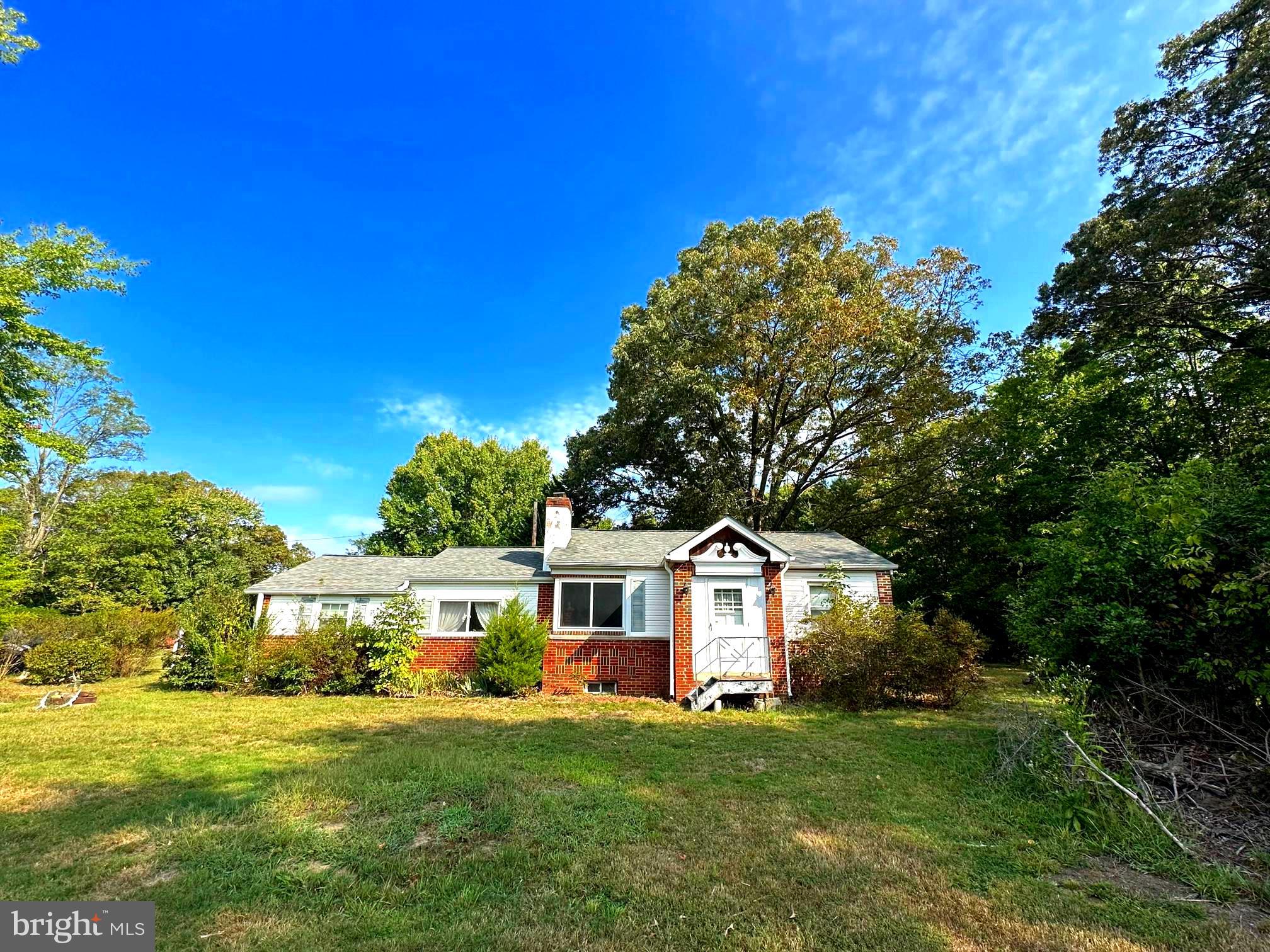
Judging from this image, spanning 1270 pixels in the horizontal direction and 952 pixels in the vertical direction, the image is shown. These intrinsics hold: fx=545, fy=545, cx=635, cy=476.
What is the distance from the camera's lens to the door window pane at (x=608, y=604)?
49.3 feet

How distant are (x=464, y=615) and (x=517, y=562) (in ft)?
8.28

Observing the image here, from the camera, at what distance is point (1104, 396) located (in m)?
17.8

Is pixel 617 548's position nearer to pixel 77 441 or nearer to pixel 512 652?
pixel 512 652

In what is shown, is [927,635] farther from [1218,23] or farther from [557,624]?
[1218,23]

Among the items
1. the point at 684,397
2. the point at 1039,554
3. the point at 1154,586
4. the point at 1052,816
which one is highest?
the point at 684,397

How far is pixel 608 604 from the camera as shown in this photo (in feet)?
49.7

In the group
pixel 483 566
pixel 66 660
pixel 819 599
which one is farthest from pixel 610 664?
pixel 66 660

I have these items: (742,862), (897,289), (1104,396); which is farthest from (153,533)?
(1104,396)

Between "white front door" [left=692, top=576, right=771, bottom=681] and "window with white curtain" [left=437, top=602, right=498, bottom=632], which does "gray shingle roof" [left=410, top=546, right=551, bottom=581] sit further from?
"white front door" [left=692, top=576, right=771, bottom=681]

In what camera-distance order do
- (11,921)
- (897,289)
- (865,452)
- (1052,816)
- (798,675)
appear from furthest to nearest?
(865,452) → (897,289) → (798,675) → (1052,816) → (11,921)

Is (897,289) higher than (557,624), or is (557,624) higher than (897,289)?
(897,289)

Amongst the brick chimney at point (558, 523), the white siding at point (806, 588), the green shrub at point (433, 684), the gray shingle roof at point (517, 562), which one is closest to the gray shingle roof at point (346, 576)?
the gray shingle roof at point (517, 562)

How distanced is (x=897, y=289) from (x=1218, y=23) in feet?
34.4

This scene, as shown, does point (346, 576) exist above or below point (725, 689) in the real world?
above
